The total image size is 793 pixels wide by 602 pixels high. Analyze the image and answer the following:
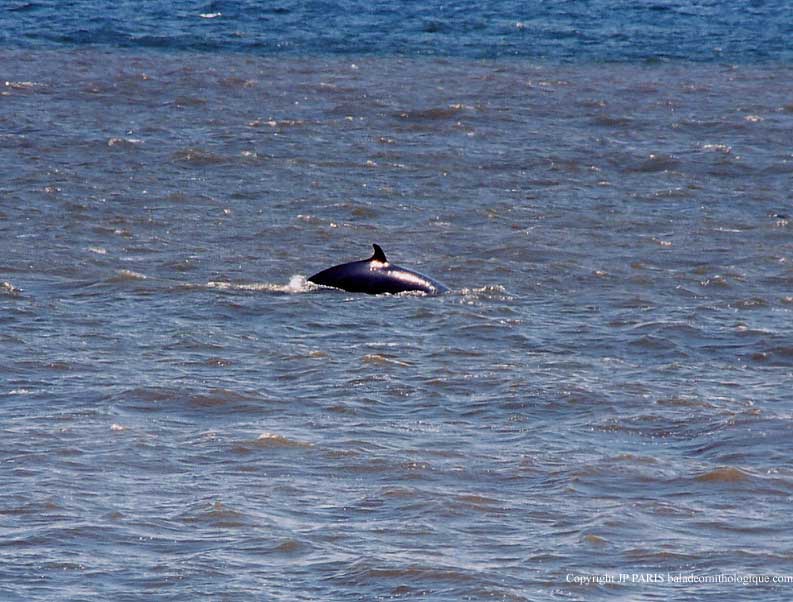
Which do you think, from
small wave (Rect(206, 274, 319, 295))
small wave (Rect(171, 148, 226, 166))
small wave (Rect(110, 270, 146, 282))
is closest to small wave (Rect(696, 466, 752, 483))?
small wave (Rect(206, 274, 319, 295))

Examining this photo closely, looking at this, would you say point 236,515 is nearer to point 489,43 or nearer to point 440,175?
point 440,175

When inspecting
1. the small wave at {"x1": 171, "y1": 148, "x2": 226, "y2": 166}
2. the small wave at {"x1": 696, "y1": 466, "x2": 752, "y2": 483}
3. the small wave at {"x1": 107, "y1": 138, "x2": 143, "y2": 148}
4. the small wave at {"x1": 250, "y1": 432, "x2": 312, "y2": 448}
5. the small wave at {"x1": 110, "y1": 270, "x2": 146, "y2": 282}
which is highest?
the small wave at {"x1": 107, "y1": 138, "x2": 143, "y2": 148}

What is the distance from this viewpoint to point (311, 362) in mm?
18781

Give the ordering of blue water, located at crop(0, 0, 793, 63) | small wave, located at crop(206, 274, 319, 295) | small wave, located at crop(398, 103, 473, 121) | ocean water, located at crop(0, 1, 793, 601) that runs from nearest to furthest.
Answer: ocean water, located at crop(0, 1, 793, 601)
small wave, located at crop(206, 274, 319, 295)
small wave, located at crop(398, 103, 473, 121)
blue water, located at crop(0, 0, 793, 63)

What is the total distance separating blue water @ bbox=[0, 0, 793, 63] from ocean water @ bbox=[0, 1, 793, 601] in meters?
4.61

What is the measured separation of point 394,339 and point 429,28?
3086cm

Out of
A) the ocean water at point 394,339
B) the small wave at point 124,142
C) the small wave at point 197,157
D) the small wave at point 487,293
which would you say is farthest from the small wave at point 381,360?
the small wave at point 124,142

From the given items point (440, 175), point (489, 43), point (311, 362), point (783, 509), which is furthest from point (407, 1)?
point (783, 509)

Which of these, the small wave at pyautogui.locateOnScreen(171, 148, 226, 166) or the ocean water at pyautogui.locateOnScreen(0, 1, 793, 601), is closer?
the ocean water at pyautogui.locateOnScreen(0, 1, 793, 601)

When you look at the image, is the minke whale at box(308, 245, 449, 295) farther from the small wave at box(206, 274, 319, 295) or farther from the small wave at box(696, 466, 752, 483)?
the small wave at box(696, 466, 752, 483)

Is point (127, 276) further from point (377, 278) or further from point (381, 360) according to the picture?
point (381, 360)

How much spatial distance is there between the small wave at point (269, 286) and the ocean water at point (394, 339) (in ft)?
0.21

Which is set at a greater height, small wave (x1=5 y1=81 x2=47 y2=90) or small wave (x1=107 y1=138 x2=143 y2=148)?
small wave (x1=5 y1=81 x2=47 y2=90)

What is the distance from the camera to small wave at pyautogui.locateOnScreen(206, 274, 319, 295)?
22031mm
